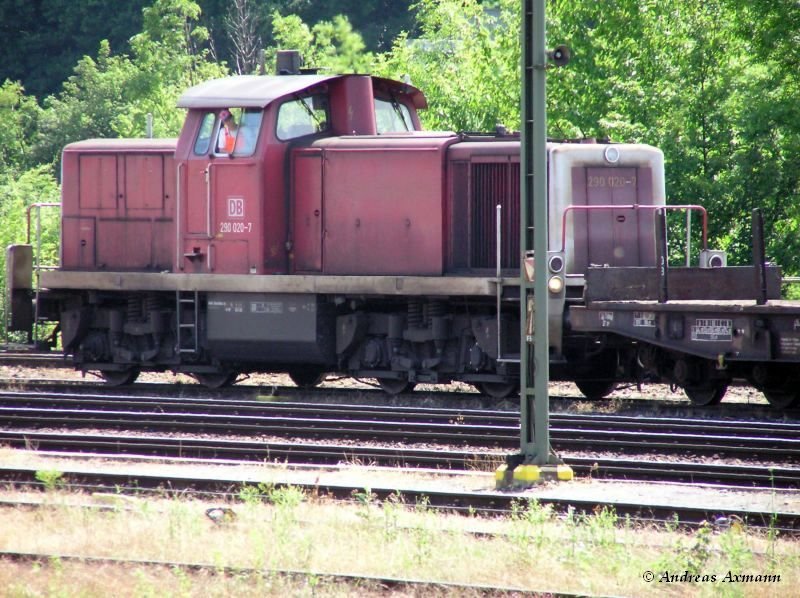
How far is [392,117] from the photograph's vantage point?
1476cm

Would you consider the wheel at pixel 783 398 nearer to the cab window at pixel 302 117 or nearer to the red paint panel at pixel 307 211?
the red paint panel at pixel 307 211

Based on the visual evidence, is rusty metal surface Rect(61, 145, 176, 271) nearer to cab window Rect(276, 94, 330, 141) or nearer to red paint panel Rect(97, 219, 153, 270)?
red paint panel Rect(97, 219, 153, 270)

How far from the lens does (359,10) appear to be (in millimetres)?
41625

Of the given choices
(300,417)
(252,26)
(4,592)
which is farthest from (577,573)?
(252,26)

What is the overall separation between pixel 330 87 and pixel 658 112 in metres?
7.01

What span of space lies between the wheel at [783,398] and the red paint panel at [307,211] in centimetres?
540

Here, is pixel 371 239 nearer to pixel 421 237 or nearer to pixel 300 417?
pixel 421 237

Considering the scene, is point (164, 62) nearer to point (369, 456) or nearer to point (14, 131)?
point (14, 131)

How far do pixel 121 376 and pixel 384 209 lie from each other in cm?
434

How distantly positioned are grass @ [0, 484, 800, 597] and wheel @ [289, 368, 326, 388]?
6.92m

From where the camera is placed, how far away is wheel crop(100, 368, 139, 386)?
15.1 meters

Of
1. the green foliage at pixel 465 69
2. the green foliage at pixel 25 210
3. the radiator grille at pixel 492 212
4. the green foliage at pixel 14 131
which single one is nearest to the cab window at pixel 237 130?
the radiator grille at pixel 492 212

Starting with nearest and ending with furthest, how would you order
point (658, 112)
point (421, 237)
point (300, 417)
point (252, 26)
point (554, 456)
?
point (554, 456) → point (300, 417) → point (421, 237) → point (658, 112) → point (252, 26)

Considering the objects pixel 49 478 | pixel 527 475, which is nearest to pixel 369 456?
pixel 527 475
